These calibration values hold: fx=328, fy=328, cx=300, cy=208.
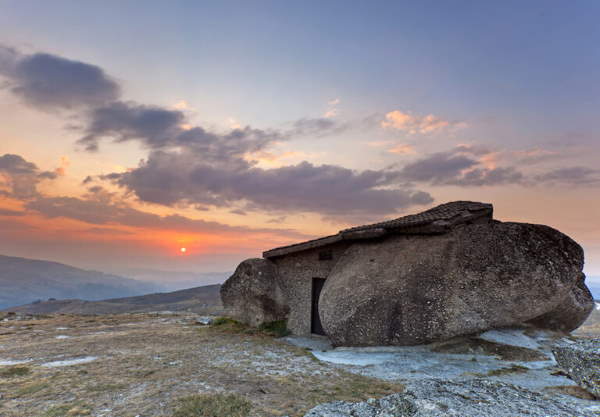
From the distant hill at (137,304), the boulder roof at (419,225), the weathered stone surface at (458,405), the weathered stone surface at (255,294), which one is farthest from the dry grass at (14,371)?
the distant hill at (137,304)

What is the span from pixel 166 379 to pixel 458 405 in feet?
19.1

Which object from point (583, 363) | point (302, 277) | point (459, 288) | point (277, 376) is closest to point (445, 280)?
point (459, 288)

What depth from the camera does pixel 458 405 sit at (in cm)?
494

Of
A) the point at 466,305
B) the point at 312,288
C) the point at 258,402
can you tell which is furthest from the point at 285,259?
the point at 258,402

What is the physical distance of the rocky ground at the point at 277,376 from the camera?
5.53 meters

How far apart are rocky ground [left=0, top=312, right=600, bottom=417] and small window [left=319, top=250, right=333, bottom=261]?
137 inches

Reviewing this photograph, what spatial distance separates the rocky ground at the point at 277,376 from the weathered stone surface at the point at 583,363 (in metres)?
0.20

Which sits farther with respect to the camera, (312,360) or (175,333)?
(175,333)

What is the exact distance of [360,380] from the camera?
24.0ft

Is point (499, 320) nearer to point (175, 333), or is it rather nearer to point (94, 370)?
point (94, 370)

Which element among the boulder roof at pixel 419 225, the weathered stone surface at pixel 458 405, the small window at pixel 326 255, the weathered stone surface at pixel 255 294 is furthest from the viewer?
the weathered stone surface at pixel 255 294

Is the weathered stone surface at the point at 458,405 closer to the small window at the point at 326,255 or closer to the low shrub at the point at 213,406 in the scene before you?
the low shrub at the point at 213,406

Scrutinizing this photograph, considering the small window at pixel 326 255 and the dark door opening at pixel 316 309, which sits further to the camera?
the small window at pixel 326 255

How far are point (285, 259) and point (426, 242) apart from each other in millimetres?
6327
